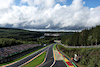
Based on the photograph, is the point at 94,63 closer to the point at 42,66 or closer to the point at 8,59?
the point at 42,66

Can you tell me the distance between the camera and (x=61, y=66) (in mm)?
21078

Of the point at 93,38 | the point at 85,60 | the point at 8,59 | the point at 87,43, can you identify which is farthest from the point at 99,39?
the point at 8,59

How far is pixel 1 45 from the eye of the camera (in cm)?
3712

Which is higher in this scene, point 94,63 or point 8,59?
point 94,63

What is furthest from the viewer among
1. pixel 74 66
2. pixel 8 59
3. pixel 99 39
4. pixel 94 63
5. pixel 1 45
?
pixel 99 39

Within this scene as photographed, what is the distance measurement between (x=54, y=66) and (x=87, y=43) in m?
56.7

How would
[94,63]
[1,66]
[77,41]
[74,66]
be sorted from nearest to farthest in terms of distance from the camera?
[94,63] < [74,66] < [1,66] < [77,41]

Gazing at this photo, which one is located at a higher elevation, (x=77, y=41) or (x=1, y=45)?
(x=1, y=45)

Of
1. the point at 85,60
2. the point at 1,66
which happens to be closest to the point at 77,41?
the point at 85,60

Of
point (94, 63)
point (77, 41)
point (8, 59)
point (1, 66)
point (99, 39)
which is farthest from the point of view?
point (77, 41)

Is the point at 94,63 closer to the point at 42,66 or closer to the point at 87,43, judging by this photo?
the point at 42,66

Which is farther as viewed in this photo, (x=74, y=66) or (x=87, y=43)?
(x=87, y=43)

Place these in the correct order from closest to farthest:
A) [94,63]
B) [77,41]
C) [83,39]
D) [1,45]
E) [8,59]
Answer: [94,63] < [8,59] < [1,45] < [83,39] < [77,41]

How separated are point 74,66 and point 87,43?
180 ft
